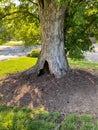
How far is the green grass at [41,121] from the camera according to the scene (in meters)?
5.09

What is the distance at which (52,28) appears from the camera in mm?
7352

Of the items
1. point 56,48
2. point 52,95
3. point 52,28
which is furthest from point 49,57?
point 52,95

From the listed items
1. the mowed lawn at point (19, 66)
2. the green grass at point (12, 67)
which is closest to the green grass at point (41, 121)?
the green grass at point (12, 67)

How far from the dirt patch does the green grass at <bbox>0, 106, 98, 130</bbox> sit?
37 cm

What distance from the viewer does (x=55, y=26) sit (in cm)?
733

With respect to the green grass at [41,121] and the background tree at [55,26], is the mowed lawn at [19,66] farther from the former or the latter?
the green grass at [41,121]

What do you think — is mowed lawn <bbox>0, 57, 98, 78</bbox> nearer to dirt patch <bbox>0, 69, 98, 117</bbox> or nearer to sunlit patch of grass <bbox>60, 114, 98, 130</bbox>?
dirt patch <bbox>0, 69, 98, 117</bbox>

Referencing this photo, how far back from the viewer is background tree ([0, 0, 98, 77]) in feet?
23.8

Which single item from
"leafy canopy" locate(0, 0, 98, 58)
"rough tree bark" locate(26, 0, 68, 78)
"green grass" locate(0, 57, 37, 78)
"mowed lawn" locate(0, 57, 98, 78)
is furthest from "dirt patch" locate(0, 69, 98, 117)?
"mowed lawn" locate(0, 57, 98, 78)

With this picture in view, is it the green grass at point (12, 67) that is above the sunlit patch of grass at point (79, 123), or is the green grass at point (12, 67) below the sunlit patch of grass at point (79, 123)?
below

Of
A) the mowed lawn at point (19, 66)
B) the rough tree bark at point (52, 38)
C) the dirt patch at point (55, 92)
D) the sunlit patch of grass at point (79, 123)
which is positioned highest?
the rough tree bark at point (52, 38)

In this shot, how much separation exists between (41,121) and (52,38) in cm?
287

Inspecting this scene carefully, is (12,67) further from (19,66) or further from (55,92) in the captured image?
(55,92)

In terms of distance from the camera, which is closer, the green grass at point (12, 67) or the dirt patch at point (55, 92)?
the dirt patch at point (55, 92)
